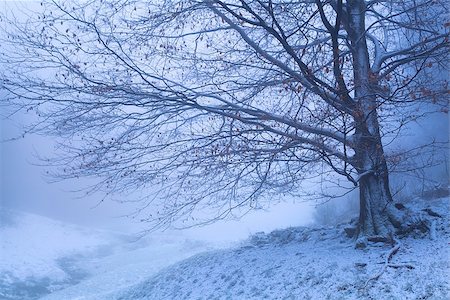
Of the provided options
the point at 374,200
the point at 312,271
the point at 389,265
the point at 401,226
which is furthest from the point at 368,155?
the point at 312,271

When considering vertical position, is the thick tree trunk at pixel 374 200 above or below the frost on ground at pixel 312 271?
above

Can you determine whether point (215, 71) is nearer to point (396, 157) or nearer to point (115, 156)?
point (115, 156)

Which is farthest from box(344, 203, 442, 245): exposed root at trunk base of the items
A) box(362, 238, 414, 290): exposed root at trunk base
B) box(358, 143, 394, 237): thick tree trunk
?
box(362, 238, 414, 290): exposed root at trunk base

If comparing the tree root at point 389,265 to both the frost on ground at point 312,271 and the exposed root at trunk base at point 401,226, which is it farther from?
the exposed root at trunk base at point 401,226

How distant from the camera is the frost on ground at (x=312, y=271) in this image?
5.69 metres

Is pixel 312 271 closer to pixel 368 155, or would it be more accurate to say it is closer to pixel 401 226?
pixel 401 226

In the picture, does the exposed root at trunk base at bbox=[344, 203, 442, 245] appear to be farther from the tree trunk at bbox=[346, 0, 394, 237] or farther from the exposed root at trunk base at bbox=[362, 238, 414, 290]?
the exposed root at trunk base at bbox=[362, 238, 414, 290]

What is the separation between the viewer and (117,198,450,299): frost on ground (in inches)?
224

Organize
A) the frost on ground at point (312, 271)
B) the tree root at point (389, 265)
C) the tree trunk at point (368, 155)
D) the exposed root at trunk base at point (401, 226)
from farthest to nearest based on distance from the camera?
1. the tree trunk at point (368, 155)
2. the exposed root at trunk base at point (401, 226)
3. the tree root at point (389, 265)
4. the frost on ground at point (312, 271)

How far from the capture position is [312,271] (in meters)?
6.59

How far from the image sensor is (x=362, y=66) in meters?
7.73

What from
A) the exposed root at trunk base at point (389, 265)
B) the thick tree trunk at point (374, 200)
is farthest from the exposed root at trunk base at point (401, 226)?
the exposed root at trunk base at point (389, 265)

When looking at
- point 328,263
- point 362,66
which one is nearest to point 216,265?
point 328,263

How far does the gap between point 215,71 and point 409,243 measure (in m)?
3.88
